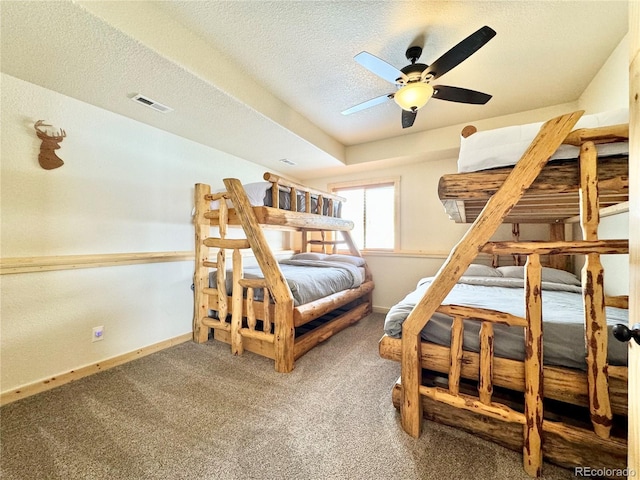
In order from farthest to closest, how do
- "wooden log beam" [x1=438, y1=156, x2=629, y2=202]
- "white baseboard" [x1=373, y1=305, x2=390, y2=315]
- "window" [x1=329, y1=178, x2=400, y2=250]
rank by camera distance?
"window" [x1=329, y1=178, x2=400, y2=250] → "white baseboard" [x1=373, y1=305, x2=390, y2=315] → "wooden log beam" [x1=438, y1=156, x2=629, y2=202]

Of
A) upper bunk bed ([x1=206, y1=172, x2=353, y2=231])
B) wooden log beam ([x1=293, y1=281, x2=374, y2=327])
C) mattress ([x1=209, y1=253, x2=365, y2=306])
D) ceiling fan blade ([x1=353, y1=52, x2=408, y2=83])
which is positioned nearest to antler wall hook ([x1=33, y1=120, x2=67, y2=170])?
upper bunk bed ([x1=206, y1=172, x2=353, y2=231])

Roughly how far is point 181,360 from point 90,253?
1224mm

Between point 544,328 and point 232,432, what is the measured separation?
177cm

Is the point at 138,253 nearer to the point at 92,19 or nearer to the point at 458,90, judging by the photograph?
the point at 92,19

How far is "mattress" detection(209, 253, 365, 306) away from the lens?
2.46 m

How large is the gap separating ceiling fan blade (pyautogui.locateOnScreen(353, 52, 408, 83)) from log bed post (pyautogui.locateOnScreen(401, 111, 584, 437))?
1.01m

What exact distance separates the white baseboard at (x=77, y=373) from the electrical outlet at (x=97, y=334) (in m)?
0.20

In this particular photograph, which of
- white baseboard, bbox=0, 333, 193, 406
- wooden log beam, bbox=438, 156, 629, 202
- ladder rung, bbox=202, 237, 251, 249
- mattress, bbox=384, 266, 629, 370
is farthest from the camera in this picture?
ladder rung, bbox=202, 237, 251, 249

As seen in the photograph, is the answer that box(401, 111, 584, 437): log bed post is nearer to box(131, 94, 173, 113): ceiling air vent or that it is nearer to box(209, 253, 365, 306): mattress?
box(209, 253, 365, 306): mattress

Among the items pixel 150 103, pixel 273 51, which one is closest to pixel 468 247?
pixel 273 51

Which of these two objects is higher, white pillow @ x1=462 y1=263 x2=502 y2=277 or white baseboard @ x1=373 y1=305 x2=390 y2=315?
white pillow @ x1=462 y1=263 x2=502 y2=277

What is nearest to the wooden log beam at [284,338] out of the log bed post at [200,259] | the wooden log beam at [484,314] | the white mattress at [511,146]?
the log bed post at [200,259]

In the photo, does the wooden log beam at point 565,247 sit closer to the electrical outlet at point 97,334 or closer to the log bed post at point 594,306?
the log bed post at point 594,306

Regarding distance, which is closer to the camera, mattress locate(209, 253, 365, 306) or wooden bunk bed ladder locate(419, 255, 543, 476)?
wooden bunk bed ladder locate(419, 255, 543, 476)
